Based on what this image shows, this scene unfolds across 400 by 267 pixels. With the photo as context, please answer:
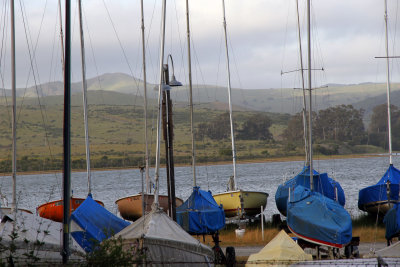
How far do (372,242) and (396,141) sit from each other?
298ft

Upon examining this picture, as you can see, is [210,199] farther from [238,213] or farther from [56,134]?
[56,134]

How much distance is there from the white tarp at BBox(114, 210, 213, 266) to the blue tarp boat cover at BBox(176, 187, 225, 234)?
8.94 metres

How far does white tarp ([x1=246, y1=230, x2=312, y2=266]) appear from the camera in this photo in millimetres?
14914

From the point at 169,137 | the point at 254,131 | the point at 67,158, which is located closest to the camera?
the point at 67,158

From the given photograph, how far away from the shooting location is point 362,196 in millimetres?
31422

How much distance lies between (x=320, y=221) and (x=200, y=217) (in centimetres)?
598

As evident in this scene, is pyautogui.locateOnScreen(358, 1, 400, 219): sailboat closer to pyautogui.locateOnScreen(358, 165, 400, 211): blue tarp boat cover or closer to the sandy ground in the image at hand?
pyautogui.locateOnScreen(358, 165, 400, 211): blue tarp boat cover

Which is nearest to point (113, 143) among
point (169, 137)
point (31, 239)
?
point (169, 137)

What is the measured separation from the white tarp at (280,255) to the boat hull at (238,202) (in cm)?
1553

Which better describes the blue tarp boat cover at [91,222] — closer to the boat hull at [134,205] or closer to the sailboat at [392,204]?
the boat hull at [134,205]

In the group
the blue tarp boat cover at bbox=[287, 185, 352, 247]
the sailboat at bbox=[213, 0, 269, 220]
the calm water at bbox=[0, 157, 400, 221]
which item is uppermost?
the blue tarp boat cover at bbox=[287, 185, 352, 247]

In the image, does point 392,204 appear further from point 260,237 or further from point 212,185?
point 212,185

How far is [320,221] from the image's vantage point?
2078 centimetres

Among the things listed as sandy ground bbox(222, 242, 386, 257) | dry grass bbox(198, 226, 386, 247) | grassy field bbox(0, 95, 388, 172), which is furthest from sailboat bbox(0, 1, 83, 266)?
grassy field bbox(0, 95, 388, 172)
